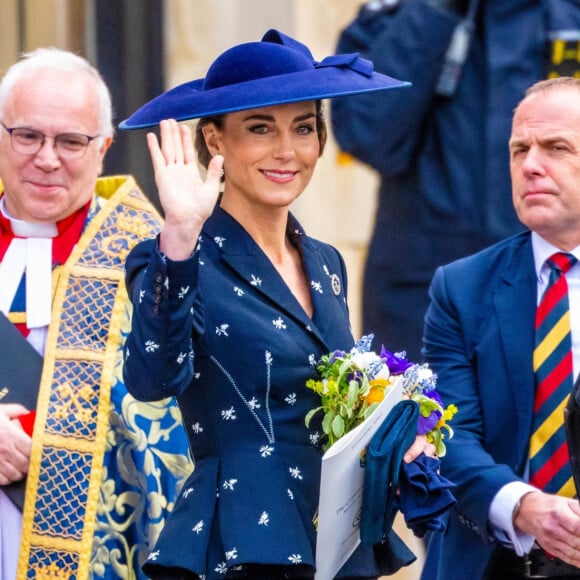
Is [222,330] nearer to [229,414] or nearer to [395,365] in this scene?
[229,414]

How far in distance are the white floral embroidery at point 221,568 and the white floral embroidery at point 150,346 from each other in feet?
1.64

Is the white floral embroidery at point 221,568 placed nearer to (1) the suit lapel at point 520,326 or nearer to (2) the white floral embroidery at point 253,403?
(2) the white floral embroidery at point 253,403

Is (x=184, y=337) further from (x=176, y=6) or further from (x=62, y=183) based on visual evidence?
(x=176, y=6)

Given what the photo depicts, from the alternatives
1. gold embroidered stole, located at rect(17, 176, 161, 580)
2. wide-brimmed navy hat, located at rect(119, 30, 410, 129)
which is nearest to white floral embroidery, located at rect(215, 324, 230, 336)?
wide-brimmed navy hat, located at rect(119, 30, 410, 129)

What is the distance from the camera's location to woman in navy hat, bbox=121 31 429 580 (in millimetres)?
3684

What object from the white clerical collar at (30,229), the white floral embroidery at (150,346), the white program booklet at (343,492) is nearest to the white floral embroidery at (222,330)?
the white floral embroidery at (150,346)

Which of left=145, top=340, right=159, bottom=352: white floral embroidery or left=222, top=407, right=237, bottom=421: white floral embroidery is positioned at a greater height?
left=145, top=340, right=159, bottom=352: white floral embroidery

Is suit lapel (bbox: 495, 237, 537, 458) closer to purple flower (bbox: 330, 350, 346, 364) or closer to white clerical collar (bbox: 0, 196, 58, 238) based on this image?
purple flower (bbox: 330, 350, 346, 364)

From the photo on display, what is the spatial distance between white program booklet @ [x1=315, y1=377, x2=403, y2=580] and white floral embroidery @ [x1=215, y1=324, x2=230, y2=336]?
1.17ft

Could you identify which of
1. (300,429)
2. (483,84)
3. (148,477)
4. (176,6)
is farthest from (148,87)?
(300,429)

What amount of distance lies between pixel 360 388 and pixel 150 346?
1.63 ft

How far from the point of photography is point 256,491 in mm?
3852

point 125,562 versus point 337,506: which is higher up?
point 337,506

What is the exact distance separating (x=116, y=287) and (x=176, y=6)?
306 cm
